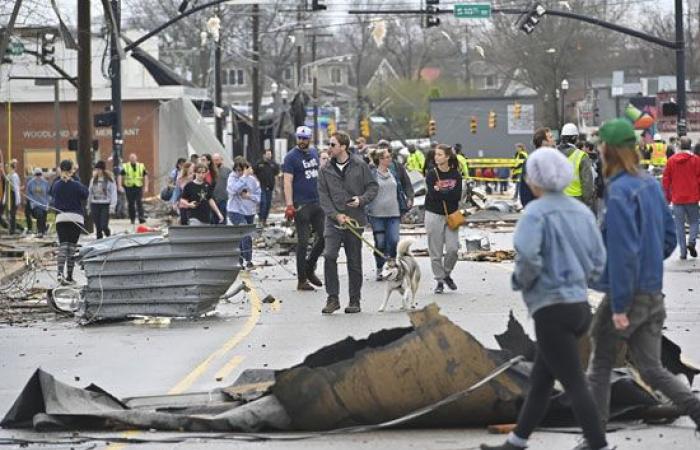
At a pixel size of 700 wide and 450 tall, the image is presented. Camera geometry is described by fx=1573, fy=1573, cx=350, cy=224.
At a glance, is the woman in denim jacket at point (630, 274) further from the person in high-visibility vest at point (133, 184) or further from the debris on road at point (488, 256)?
the person in high-visibility vest at point (133, 184)

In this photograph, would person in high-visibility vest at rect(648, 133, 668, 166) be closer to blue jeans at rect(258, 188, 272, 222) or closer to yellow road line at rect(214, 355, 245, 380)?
blue jeans at rect(258, 188, 272, 222)

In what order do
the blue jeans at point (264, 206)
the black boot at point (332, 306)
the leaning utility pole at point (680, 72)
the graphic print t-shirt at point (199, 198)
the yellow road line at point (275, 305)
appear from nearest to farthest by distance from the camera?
the black boot at point (332, 306), the yellow road line at point (275, 305), the graphic print t-shirt at point (199, 198), the blue jeans at point (264, 206), the leaning utility pole at point (680, 72)

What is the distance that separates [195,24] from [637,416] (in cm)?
7880

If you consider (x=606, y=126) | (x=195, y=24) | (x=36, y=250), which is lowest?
(x=36, y=250)

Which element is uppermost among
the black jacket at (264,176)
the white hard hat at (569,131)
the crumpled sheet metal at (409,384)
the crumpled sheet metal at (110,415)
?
the white hard hat at (569,131)

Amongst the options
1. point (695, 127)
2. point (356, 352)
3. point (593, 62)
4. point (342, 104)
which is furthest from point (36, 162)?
point (342, 104)

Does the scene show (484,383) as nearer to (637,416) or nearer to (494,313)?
(637,416)

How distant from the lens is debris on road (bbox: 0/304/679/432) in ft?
29.5

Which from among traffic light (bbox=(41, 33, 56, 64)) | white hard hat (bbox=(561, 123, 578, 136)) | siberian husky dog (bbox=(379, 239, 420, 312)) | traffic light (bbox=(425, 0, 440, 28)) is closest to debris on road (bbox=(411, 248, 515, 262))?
white hard hat (bbox=(561, 123, 578, 136))

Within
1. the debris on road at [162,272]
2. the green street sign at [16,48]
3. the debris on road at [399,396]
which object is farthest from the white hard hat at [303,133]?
the green street sign at [16,48]

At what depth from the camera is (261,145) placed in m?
67.3

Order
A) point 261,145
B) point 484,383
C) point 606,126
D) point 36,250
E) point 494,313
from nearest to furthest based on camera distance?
point 606,126 → point 484,383 → point 494,313 → point 36,250 → point 261,145

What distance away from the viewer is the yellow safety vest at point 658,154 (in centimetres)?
4475

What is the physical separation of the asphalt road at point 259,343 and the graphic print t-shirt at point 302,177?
3.86 feet
